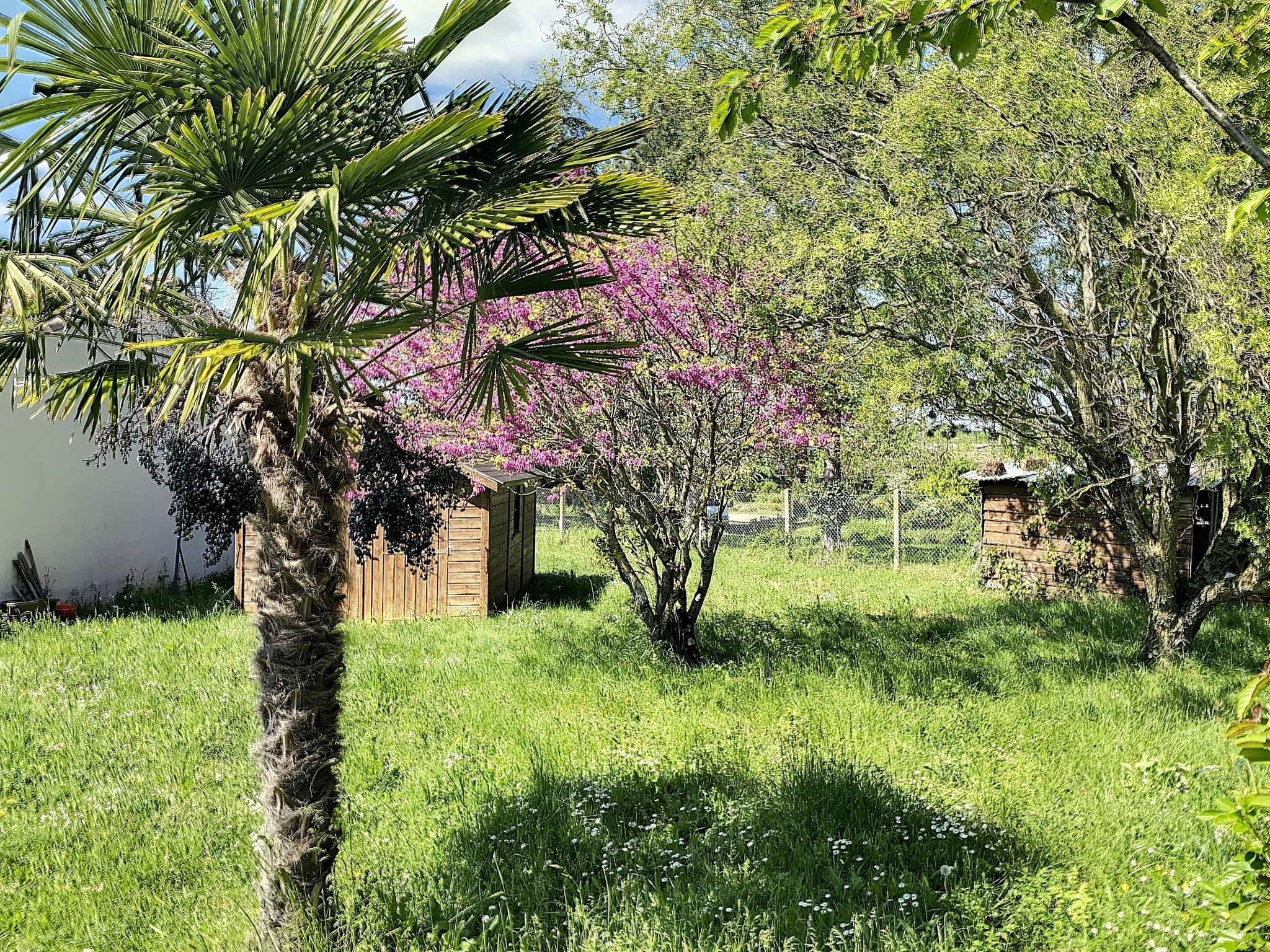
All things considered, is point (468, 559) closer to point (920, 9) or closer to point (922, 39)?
point (922, 39)

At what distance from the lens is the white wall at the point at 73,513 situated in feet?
39.8

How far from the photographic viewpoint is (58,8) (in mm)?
3096

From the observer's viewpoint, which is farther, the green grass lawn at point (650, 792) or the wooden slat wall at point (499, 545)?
the wooden slat wall at point (499, 545)

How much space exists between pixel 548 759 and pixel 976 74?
6.54 metres

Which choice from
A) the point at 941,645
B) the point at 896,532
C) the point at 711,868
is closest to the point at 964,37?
the point at 711,868

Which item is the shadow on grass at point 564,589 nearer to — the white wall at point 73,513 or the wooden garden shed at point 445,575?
the wooden garden shed at point 445,575

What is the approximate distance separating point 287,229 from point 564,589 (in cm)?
1263

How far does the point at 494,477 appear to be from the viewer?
11.9 m

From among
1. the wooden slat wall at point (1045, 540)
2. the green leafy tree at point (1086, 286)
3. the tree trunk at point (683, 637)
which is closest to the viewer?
the green leafy tree at point (1086, 286)

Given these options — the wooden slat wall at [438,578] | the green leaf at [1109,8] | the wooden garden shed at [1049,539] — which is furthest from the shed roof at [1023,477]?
the green leaf at [1109,8]

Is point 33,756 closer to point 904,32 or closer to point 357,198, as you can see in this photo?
point 357,198

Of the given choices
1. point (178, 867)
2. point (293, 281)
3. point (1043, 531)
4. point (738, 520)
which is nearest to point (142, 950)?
point (178, 867)

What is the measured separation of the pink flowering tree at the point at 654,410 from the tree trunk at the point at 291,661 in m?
3.58

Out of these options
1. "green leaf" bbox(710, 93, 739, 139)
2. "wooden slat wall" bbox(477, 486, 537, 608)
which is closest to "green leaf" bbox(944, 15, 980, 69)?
"green leaf" bbox(710, 93, 739, 139)
